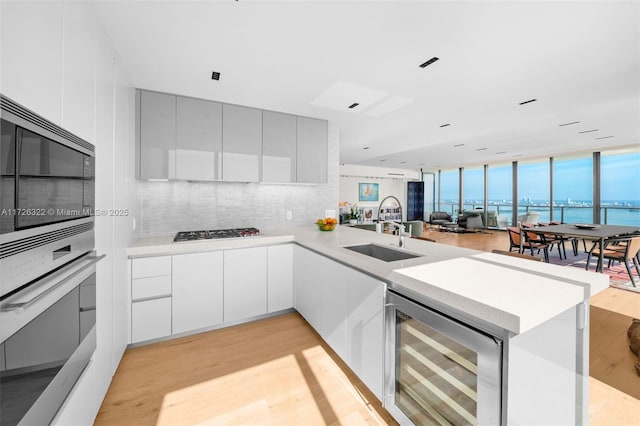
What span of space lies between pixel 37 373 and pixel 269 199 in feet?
8.54

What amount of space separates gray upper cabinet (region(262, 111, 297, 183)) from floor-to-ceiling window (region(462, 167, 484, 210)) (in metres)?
9.62

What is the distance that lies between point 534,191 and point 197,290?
1074 centimetres

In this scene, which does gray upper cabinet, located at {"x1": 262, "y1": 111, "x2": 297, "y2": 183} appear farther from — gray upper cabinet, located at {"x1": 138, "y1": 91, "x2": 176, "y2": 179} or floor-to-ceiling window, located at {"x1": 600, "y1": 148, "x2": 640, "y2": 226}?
floor-to-ceiling window, located at {"x1": 600, "y1": 148, "x2": 640, "y2": 226}

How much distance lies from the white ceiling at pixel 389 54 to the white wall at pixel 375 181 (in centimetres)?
658

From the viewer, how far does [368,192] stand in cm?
1082

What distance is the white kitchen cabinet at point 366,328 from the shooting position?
5.04 ft

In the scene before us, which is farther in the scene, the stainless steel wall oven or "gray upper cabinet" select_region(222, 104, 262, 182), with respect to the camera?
"gray upper cabinet" select_region(222, 104, 262, 182)

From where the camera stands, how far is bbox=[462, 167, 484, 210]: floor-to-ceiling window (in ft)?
34.1

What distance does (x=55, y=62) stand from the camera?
104 centimetres

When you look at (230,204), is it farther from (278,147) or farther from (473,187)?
(473,187)

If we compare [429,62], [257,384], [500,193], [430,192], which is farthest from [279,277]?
[430,192]

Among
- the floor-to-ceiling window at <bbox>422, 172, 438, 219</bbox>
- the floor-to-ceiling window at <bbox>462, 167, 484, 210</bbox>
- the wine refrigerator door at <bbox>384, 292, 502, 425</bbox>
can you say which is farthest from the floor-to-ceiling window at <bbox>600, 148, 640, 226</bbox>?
the wine refrigerator door at <bbox>384, 292, 502, 425</bbox>

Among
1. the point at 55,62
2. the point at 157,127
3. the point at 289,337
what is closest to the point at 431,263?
the point at 289,337

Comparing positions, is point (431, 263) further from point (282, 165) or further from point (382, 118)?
point (382, 118)
